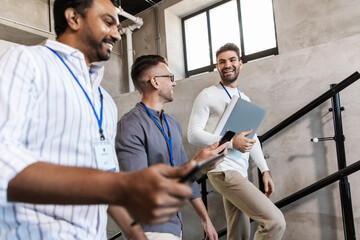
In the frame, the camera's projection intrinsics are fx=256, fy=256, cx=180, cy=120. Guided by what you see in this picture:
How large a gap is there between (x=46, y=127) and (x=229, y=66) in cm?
192

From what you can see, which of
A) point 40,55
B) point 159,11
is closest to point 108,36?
point 40,55

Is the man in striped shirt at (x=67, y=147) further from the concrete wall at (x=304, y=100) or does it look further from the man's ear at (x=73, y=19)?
the concrete wall at (x=304, y=100)

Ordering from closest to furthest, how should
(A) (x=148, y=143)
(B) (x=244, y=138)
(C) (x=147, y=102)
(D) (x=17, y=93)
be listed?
1. (D) (x=17, y=93)
2. (A) (x=148, y=143)
3. (C) (x=147, y=102)
4. (B) (x=244, y=138)

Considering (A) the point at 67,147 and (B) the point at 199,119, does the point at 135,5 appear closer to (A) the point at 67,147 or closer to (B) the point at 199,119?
(B) the point at 199,119

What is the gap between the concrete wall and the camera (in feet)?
7.67

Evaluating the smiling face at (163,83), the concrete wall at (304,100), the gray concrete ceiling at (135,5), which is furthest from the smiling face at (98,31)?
the gray concrete ceiling at (135,5)

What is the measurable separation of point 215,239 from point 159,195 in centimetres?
139

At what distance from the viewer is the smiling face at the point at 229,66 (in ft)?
7.77

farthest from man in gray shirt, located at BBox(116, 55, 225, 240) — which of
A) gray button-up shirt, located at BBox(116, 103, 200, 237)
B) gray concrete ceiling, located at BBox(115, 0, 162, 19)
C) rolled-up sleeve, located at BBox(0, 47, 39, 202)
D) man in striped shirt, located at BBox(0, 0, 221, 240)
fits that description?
gray concrete ceiling, located at BBox(115, 0, 162, 19)

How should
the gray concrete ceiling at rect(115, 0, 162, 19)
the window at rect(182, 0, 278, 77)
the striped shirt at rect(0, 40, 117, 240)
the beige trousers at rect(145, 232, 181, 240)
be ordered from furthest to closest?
1. the gray concrete ceiling at rect(115, 0, 162, 19)
2. the window at rect(182, 0, 278, 77)
3. the beige trousers at rect(145, 232, 181, 240)
4. the striped shirt at rect(0, 40, 117, 240)

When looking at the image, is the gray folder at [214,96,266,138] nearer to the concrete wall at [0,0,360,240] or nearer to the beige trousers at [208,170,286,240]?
the beige trousers at [208,170,286,240]

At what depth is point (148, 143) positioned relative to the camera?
1.45 m

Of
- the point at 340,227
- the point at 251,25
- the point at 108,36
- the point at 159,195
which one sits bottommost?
the point at 340,227

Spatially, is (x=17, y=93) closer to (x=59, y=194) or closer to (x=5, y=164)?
(x=5, y=164)
